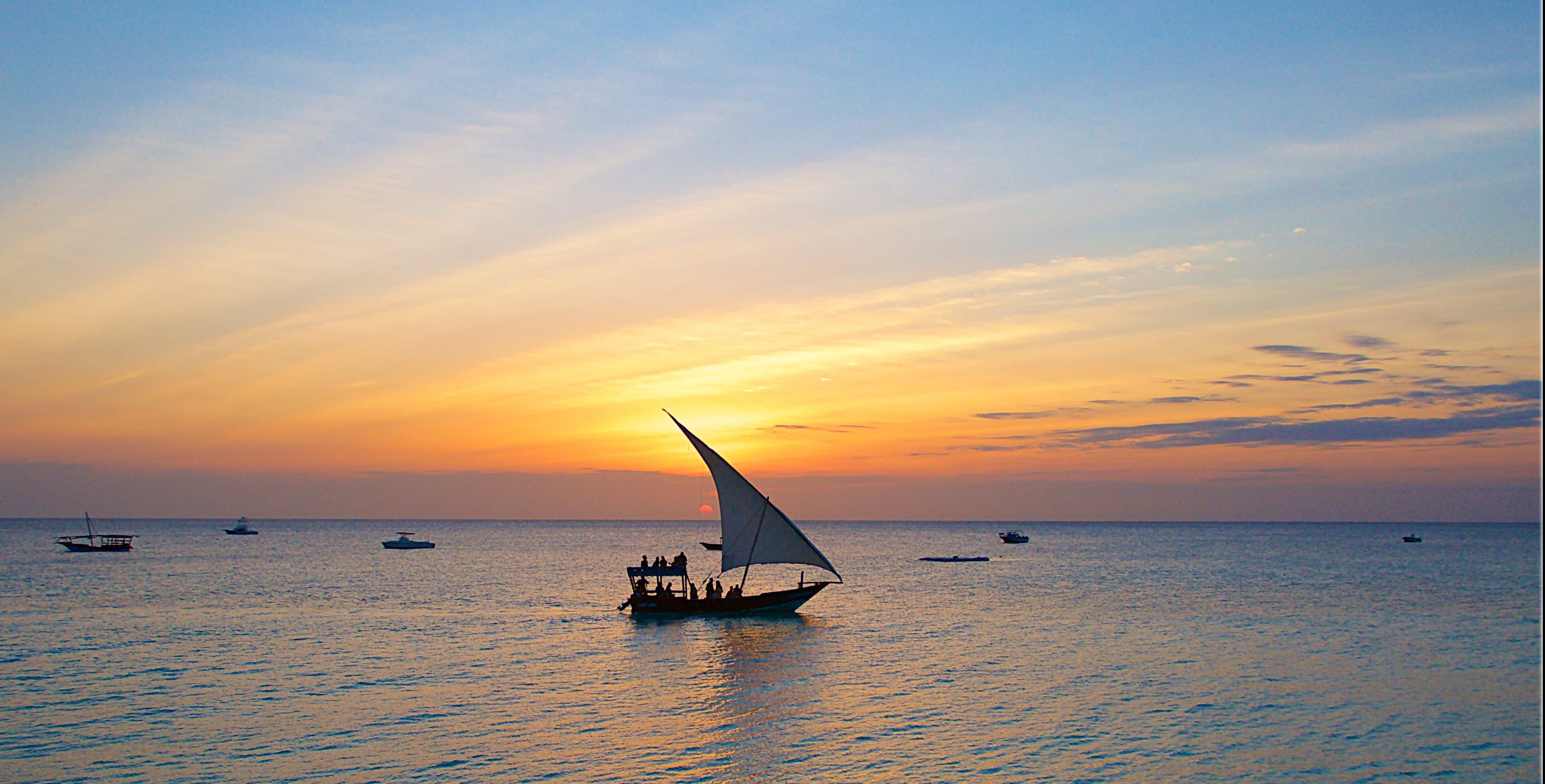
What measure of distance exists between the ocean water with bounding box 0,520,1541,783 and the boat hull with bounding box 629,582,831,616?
654 mm

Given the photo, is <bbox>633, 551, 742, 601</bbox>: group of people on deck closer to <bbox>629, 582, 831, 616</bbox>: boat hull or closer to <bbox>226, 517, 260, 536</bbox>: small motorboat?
<bbox>629, 582, 831, 616</bbox>: boat hull

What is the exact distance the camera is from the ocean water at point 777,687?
68.9 feet

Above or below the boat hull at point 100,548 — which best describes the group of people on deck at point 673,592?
above

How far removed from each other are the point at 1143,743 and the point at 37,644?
38.0 m

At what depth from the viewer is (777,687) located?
29078 millimetres

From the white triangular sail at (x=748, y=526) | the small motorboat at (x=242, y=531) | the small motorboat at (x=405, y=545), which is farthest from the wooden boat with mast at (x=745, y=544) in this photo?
the small motorboat at (x=242, y=531)

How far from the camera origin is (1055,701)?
27.1 metres

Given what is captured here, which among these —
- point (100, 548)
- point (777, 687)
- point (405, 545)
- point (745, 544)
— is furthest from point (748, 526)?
point (405, 545)

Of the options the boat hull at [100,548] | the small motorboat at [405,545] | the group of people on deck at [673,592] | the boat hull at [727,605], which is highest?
the group of people on deck at [673,592]

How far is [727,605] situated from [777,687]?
16.0 meters

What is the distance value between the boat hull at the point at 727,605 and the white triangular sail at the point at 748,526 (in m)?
2.24

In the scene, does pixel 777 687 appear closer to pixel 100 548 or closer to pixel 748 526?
pixel 748 526

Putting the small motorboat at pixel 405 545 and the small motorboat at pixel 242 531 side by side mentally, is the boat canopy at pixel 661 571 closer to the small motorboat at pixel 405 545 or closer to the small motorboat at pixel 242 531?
the small motorboat at pixel 405 545

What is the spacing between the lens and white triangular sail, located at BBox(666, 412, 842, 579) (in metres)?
42.7
